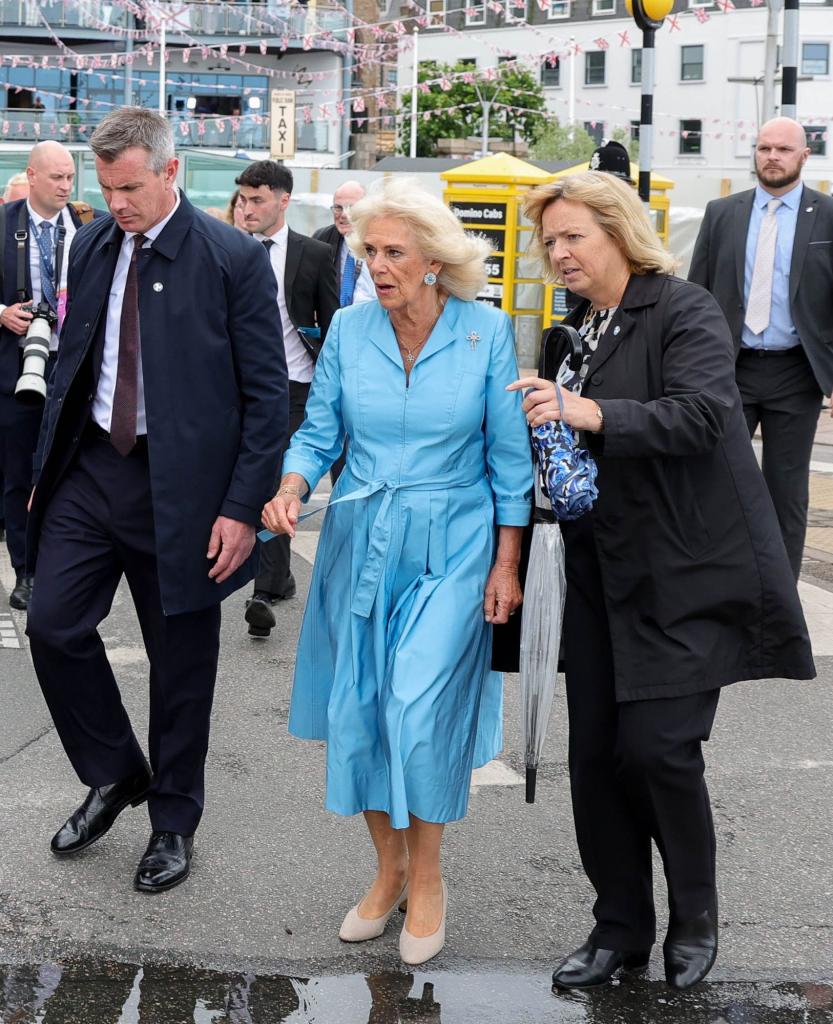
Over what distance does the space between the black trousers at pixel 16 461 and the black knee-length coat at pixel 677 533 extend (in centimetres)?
482

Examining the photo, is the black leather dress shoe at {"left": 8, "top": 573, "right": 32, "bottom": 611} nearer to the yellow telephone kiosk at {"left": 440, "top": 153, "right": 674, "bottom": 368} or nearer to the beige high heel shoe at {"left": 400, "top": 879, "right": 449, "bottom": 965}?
the beige high heel shoe at {"left": 400, "top": 879, "right": 449, "bottom": 965}

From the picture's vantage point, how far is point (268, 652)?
6.71 metres

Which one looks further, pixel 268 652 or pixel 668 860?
pixel 268 652

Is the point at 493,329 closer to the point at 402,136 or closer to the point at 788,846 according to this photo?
the point at 788,846

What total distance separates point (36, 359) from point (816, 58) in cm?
7009

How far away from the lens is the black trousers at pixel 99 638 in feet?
13.5

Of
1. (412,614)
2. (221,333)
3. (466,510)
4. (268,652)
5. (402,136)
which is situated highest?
(402,136)

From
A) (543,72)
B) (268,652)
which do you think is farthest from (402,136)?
(268,652)

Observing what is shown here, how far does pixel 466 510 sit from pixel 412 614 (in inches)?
11.6

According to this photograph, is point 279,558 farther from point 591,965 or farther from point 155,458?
point 591,965

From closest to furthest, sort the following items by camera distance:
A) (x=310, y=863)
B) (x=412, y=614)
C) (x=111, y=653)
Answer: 1. (x=412, y=614)
2. (x=310, y=863)
3. (x=111, y=653)

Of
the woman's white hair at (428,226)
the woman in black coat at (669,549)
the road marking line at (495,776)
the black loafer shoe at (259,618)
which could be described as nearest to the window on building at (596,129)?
the black loafer shoe at (259,618)

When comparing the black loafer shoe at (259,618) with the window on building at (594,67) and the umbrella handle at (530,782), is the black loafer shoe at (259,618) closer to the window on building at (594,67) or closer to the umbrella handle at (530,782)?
the umbrella handle at (530,782)

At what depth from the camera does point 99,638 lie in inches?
Answer: 167
